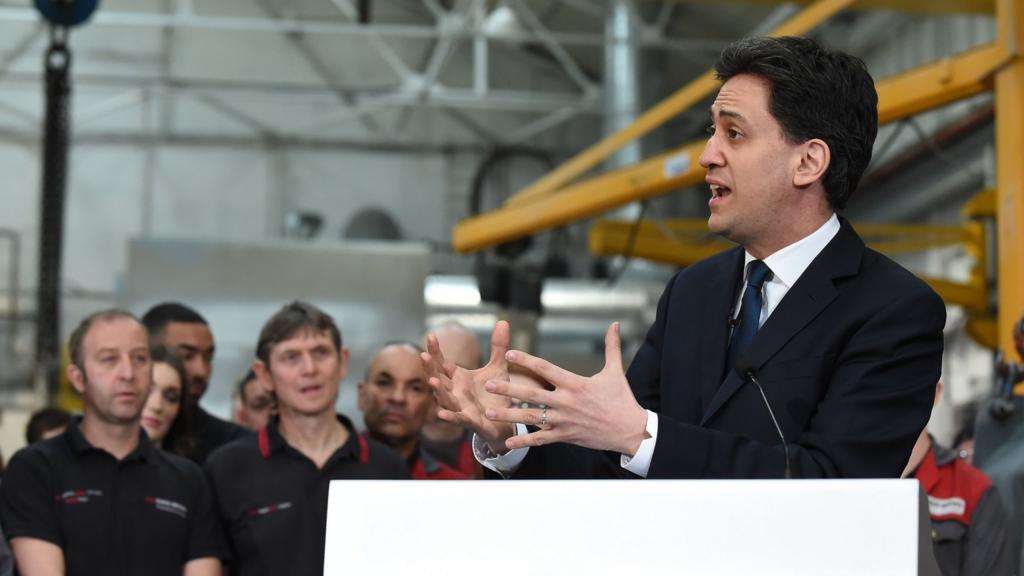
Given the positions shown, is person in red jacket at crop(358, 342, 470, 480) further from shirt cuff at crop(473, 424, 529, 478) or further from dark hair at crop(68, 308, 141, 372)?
shirt cuff at crop(473, 424, 529, 478)

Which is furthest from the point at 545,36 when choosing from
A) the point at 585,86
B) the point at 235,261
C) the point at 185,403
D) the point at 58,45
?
the point at 185,403

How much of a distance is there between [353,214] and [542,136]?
239 centimetres

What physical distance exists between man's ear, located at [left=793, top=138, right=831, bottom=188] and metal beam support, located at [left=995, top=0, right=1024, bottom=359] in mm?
3550

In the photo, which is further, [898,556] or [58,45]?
[58,45]

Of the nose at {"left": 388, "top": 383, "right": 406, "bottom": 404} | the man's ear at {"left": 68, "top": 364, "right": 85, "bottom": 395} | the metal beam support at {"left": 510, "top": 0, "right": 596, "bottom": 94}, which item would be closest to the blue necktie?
the man's ear at {"left": 68, "top": 364, "right": 85, "bottom": 395}

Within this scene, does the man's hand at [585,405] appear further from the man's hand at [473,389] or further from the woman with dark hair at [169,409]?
the woman with dark hair at [169,409]

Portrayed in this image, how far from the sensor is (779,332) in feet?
6.37

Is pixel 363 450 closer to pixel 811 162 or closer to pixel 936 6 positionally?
pixel 811 162

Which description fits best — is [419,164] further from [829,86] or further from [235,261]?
[829,86]

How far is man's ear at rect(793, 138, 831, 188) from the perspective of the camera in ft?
6.45

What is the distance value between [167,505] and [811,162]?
6.61 feet

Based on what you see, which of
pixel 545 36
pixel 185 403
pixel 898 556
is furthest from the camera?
pixel 545 36

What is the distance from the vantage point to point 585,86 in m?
14.6

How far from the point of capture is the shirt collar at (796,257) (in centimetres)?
201
